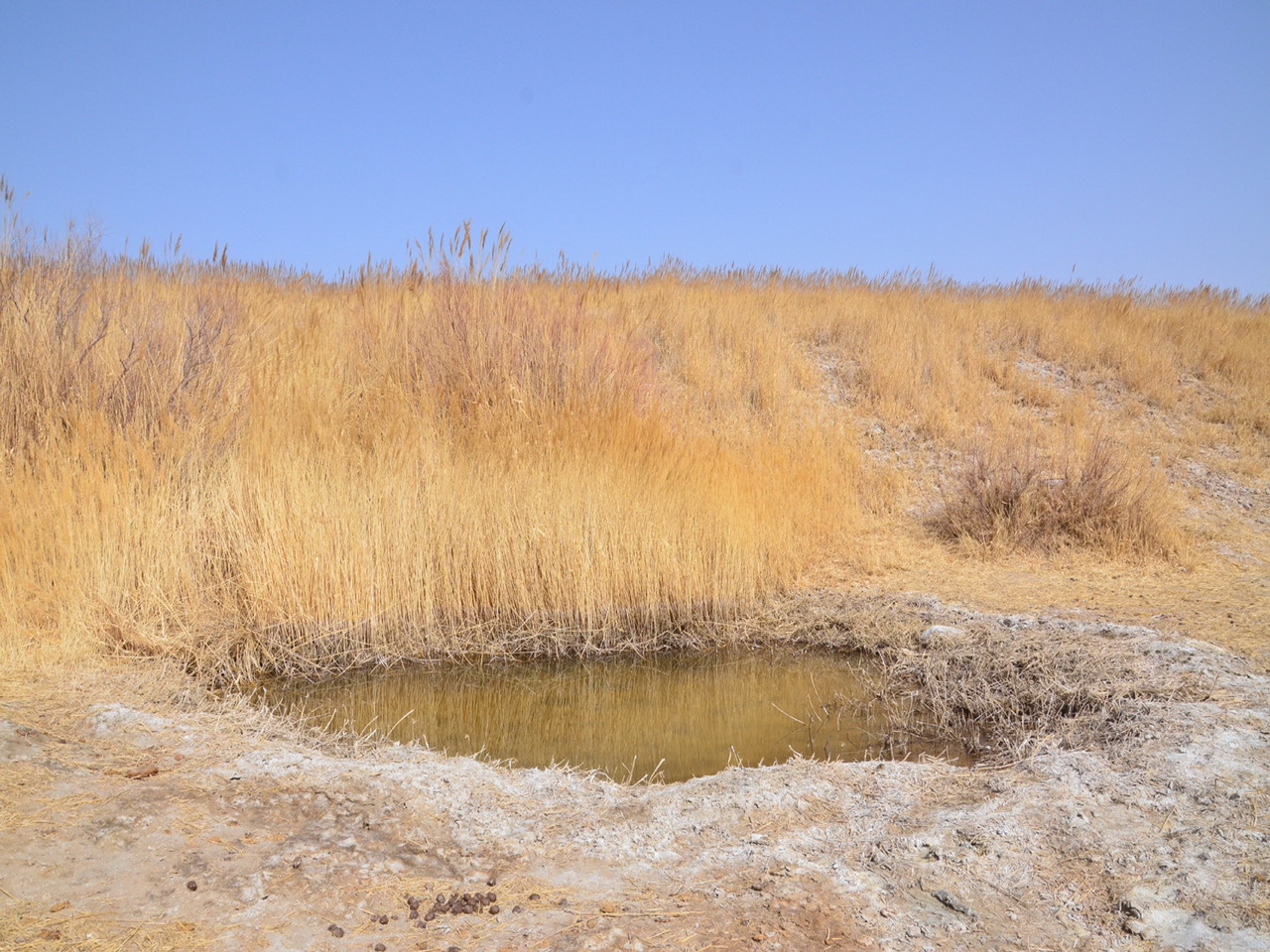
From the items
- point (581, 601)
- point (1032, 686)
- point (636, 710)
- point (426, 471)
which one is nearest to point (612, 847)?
point (636, 710)

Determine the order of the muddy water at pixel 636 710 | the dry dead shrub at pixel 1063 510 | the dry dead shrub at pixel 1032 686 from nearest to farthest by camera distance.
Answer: the dry dead shrub at pixel 1032 686, the muddy water at pixel 636 710, the dry dead shrub at pixel 1063 510

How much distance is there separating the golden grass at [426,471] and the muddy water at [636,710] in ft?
1.00

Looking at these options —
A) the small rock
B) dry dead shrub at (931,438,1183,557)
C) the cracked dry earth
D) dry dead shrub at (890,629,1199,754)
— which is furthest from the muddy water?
dry dead shrub at (931,438,1183,557)

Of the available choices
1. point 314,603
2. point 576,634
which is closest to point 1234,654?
point 576,634

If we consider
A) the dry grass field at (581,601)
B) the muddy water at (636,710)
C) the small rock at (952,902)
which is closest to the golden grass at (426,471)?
the dry grass field at (581,601)

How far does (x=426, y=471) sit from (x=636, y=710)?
7.34 ft

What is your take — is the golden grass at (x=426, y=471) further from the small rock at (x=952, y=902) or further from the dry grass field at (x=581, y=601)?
the small rock at (x=952, y=902)

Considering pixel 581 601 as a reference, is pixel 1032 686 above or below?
below

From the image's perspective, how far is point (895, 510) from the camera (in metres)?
8.49

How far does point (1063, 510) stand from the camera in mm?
7465

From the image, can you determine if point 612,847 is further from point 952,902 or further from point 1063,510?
point 1063,510

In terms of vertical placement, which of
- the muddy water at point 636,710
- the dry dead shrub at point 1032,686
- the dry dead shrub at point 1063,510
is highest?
the dry dead shrub at point 1063,510

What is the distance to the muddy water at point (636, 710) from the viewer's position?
4371mm

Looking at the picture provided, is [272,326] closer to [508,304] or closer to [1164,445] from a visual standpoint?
[508,304]
